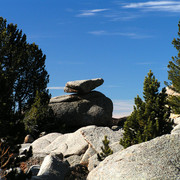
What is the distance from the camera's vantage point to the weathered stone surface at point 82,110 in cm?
2625

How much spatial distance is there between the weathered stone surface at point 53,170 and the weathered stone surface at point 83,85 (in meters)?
17.1

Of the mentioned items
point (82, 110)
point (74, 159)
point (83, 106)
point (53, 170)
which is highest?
point (83, 106)

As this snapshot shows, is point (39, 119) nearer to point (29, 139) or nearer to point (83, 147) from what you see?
point (29, 139)

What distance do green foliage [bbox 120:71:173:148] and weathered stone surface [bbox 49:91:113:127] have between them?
50.4 feet

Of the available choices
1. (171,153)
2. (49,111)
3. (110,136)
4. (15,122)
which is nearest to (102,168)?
(171,153)

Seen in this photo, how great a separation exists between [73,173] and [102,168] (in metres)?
3.19

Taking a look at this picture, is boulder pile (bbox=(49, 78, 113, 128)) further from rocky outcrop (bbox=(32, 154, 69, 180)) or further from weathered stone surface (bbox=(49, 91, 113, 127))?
rocky outcrop (bbox=(32, 154, 69, 180))

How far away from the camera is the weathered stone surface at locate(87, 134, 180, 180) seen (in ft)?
21.2

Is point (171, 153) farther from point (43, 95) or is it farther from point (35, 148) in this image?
point (43, 95)

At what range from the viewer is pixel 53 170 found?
902 cm

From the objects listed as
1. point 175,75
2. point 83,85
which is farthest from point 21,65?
point 175,75

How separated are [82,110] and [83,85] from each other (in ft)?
7.57

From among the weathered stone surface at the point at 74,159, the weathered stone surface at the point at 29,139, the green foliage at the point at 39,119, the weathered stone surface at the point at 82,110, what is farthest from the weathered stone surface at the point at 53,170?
the weathered stone surface at the point at 82,110

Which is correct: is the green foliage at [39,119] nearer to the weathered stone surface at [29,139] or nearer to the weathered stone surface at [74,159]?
the weathered stone surface at [29,139]
